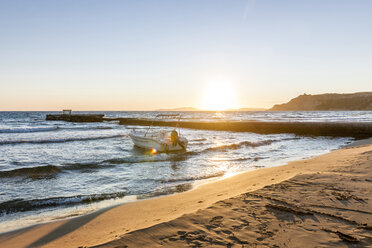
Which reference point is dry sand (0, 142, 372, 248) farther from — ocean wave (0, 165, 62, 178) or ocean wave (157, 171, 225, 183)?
ocean wave (0, 165, 62, 178)

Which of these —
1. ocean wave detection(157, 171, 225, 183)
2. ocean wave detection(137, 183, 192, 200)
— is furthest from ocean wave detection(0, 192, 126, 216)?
ocean wave detection(157, 171, 225, 183)

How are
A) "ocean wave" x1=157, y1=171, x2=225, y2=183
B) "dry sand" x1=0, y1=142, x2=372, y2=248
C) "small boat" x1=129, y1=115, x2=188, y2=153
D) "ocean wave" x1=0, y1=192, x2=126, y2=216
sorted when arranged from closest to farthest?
"dry sand" x1=0, y1=142, x2=372, y2=248, "ocean wave" x1=0, y1=192, x2=126, y2=216, "ocean wave" x1=157, y1=171, x2=225, y2=183, "small boat" x1=129, y1=115, x2=188, y2=153

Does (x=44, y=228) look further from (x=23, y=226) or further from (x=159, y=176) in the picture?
(x=159, y=176)

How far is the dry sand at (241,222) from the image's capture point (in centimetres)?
395

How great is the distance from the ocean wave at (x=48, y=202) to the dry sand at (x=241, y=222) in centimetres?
150

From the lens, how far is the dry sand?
3.95 meters

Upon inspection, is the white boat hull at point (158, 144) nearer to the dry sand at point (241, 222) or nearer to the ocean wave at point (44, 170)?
the ocean wave at point (44, 170)

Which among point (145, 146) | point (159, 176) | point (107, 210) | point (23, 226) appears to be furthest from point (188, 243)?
point (145, 146)

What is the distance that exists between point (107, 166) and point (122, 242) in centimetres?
1031

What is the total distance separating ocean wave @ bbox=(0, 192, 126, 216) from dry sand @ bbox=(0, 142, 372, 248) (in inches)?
59.1

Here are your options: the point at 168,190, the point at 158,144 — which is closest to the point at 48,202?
the point at 168,190

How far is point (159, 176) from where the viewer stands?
11.4m

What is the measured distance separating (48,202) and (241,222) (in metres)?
6.58

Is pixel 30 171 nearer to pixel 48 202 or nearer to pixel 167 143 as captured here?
pixel 48 202
